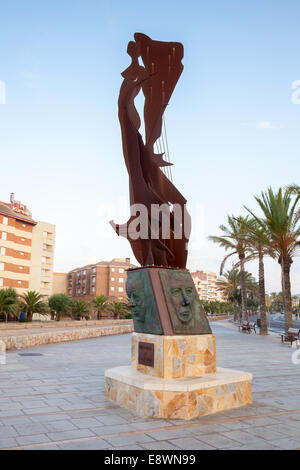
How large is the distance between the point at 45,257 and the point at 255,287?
29.7 m

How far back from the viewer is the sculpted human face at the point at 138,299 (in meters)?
6.63

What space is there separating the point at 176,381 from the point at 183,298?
56.5 inches

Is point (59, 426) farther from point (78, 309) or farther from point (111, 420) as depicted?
point (78, 309)

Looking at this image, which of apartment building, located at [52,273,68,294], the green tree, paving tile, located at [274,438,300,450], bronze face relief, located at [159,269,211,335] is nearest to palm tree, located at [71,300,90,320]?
the green tree

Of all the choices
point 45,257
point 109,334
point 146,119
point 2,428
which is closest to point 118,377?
point 2,428

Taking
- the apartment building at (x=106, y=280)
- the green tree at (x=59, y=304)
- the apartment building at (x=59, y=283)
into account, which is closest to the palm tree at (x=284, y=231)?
the green tree at (x=59, y=304)

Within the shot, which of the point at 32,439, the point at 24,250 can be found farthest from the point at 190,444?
the point at 24,250

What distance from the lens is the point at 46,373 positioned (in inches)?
355

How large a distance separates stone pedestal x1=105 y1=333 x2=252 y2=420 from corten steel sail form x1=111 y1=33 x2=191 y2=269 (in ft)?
5.20

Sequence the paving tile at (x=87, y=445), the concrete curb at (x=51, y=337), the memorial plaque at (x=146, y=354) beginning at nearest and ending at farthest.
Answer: the paving tile at (x=87, y=445) < the memorial plaque at (x=146, y=354) < the concrete curb at (x=51, y=337)

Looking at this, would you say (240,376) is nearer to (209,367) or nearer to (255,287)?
(209,367)

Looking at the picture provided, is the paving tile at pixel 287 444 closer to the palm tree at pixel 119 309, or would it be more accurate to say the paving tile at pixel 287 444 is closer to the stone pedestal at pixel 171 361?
the stone pedestal at pixel 171 361

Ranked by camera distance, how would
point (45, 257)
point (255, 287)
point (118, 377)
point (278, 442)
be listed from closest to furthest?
point (278, 442) → point (118, 377) → point (255, 287) → point (45, 257)

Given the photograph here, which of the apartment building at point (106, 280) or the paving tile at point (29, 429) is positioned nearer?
the paving tile at point (29, 429)
